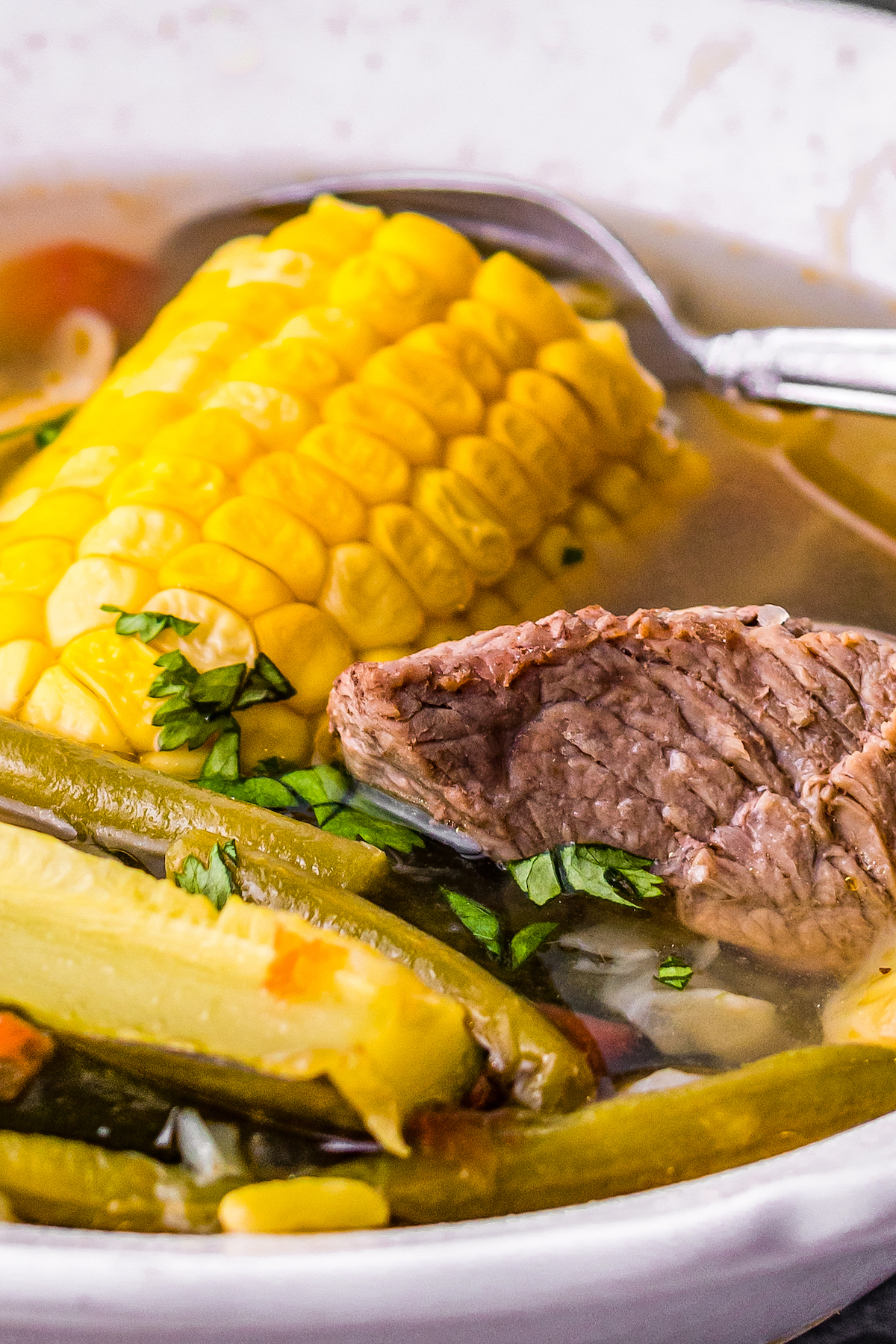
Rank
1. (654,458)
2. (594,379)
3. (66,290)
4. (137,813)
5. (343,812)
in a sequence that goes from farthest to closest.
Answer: (66,290) → (654,458) → (594,379) → (343,812) → (137,813)

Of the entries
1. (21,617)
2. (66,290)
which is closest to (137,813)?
(21,617)

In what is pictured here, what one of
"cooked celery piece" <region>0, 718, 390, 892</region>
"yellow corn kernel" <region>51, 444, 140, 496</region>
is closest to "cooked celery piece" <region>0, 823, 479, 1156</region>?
"cooked celery piece" <region>0, 718, 390, 892</region>

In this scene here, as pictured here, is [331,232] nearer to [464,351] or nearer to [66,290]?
[464,351]

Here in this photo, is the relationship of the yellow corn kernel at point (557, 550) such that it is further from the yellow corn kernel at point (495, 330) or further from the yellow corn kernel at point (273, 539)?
the yellow corn kernel at point (273, 539)

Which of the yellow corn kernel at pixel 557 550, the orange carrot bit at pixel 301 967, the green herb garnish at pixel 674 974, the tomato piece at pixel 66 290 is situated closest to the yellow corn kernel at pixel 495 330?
the yellow corn kernel at pixel 557 550

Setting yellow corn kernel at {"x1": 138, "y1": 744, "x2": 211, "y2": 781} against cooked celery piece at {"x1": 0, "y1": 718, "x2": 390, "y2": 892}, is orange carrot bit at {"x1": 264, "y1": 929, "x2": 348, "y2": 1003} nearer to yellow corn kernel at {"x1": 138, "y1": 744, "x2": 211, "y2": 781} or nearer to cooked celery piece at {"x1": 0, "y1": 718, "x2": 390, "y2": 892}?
cooked celery piece at {"x1": 0, "y1": 718, "x2": 390, "y2": 892}

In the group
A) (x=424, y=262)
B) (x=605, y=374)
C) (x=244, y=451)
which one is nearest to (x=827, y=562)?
(x=605, y=374)
